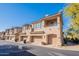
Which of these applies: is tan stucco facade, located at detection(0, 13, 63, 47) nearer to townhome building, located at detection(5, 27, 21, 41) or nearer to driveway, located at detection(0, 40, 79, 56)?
townhome building, located at detection(5, 27, 21, 41)

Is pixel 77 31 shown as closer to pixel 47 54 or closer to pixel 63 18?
pixel 63 18

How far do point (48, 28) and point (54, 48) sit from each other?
45cm

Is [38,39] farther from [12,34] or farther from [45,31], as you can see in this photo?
[12,34]

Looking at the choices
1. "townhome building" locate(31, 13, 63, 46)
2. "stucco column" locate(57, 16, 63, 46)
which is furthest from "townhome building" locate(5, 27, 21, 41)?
"stucco column" locate(57, 16, 63, 46)

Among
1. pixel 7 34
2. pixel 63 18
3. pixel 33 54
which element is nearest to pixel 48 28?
pixel 63 18

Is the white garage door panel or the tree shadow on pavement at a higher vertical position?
the white garage door panel

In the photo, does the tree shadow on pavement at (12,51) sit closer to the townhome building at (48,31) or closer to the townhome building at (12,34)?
the townhome building at (12,34)

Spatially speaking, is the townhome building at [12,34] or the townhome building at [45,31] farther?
the townhome building at [12,34]

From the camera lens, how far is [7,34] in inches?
167

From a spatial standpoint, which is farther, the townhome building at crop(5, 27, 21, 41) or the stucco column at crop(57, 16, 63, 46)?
the townhome building at crop(5, 27, 21, 41)

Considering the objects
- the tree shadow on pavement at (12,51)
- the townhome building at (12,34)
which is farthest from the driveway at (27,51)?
the townhome building at (12,34)

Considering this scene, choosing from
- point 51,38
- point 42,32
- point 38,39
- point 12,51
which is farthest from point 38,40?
point 12,51

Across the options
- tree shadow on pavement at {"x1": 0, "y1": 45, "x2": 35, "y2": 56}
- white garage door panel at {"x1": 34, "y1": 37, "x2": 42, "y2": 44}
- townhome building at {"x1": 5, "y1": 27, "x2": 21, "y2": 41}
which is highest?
townhome building at {"x1": 5, "y1": 27, "x2": 21, "y2": 41}

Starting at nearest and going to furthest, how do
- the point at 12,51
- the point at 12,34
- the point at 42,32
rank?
the point at 12,51
the point at 42,32
the point at 12,34
